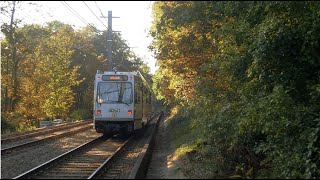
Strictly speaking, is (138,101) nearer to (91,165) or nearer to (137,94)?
(137,94)

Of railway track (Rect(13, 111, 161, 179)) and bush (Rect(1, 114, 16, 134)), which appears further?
bush (Rect(1, 114, 16, 134))

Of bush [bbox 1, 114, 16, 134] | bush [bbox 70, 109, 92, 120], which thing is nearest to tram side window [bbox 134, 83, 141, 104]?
bush [bbox 1, 114, 16, 134]

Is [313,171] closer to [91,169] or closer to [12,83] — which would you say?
[91,169]

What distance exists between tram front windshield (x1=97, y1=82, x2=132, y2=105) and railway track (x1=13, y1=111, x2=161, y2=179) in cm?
306

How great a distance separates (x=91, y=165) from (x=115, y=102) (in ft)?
27.2

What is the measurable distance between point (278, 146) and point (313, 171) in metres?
1.07

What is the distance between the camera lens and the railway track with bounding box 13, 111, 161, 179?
10727 mm

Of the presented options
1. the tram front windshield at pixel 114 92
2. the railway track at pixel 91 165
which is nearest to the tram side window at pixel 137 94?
the tram front windshield at pixel 114 92

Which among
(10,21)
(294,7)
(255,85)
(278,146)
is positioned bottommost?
(278,146)

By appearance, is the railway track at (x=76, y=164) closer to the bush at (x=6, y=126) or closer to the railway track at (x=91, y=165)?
the railway track at (x=91, y=165)

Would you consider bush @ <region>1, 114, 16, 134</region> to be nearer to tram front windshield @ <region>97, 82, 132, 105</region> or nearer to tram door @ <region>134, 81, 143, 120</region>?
tram front windshield @ <region>97, 82, 132, 105</region>

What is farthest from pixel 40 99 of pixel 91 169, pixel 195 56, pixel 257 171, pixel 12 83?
pixel 257 171

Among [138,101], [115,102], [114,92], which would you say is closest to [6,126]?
[114,92]

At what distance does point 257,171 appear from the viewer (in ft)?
34.6
